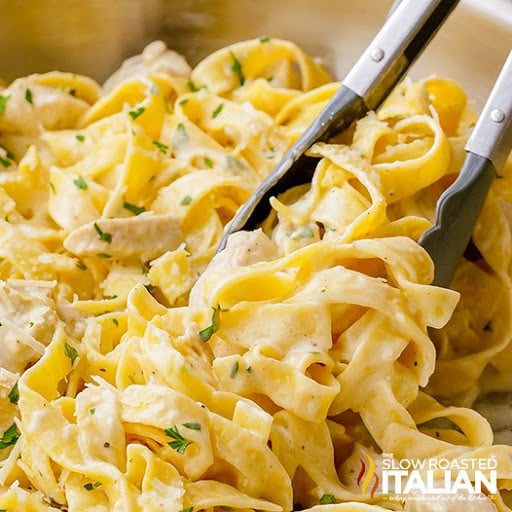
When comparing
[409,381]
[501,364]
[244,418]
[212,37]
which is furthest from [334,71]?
[244,418]

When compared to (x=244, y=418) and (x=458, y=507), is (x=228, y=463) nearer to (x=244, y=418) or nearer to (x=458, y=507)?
(x=244, y=418)

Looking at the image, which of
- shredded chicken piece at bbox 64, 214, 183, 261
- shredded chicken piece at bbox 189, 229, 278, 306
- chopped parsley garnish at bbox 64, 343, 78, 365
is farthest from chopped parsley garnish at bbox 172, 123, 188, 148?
chopped parsley garnish at bbox 64, 343, 78, 365

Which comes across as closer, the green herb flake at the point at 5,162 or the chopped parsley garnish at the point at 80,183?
the chopped parsley garnish at the point at 80,183

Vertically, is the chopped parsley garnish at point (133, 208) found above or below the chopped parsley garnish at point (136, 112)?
below

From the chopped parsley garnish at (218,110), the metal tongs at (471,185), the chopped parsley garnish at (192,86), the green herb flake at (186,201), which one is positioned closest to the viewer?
the metal tongs at (471,185)

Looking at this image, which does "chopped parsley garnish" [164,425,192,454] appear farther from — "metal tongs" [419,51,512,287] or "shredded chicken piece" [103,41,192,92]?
"shredded chicken piece" [103,41,192,92]

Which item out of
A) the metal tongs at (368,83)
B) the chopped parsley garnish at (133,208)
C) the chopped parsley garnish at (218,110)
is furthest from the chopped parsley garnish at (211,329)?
the chopped parsley garnish at (218,110)

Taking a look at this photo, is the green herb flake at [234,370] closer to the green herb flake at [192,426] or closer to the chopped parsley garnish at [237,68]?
the green herb flake at [192,426]

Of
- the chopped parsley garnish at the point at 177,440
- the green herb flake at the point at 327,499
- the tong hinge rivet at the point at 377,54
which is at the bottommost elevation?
the green herb flake at the point at 327,499
